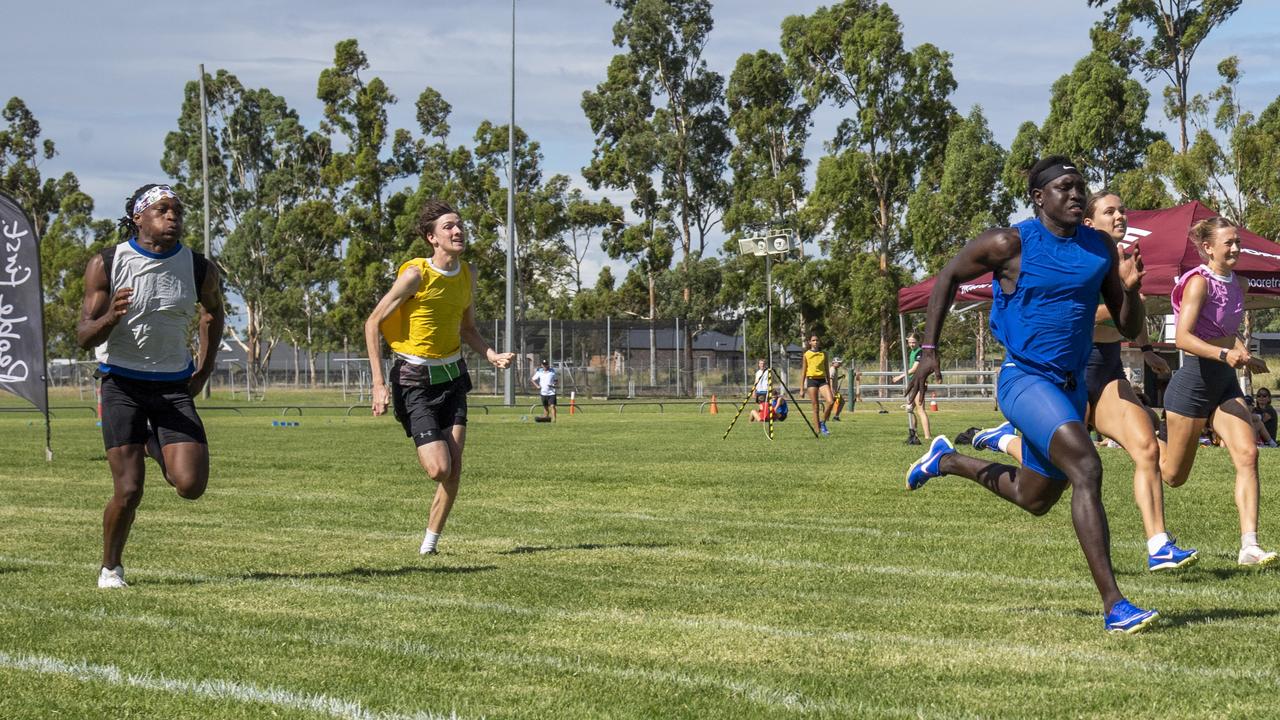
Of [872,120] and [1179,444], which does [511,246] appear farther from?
[1179,444]

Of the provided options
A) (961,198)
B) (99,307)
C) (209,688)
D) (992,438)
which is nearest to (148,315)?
(99,307)

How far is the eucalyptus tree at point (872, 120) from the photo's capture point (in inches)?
2208

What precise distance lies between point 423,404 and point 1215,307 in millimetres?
4747

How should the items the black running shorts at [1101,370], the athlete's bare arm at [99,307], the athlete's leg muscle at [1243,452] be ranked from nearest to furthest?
the athlete's bare arm at [99,307], the black running shorts at [1101,370], the athlete's leg muscle at [1243,452]

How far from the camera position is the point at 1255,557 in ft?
27.1

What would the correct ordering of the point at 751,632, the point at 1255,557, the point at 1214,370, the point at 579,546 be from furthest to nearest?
the point at 579,546 → the point at 1214,370 → the point at 1255,557 → the point at 751,632

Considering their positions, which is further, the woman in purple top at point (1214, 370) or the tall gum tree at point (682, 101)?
the tall gum tree at point (682, 101)

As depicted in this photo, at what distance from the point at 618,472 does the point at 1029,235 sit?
10484 millimetres

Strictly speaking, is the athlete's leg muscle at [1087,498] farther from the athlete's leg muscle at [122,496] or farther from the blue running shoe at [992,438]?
the athlete's leg muscle at [122,496]

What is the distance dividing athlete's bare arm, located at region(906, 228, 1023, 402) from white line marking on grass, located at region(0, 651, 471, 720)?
2.98m

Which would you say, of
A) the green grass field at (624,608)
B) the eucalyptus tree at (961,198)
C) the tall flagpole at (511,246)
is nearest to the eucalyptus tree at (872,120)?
the eucalyptus tree at (961,198)

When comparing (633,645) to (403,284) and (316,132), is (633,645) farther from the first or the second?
(316,132)


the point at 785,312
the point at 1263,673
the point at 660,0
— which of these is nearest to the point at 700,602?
the point at 1263,673

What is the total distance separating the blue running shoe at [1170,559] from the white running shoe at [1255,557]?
61 centimetres
